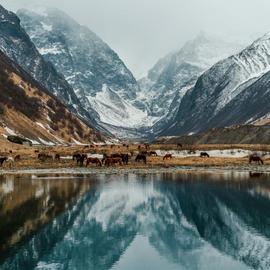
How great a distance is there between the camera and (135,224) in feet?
189

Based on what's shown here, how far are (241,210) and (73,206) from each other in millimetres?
17610

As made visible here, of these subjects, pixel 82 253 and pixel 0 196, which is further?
pixel 0 196

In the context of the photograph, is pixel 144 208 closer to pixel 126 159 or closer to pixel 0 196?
pixel 0 196

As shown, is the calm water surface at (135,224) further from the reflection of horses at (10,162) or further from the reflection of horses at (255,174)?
the reflection of horses at (10,162)

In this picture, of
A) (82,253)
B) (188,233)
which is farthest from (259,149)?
(82,253)

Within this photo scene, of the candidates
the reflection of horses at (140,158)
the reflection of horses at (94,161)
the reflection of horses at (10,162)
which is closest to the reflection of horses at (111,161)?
the reflection of horses at (94,161)

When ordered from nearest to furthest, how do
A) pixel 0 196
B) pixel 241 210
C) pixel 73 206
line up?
pixel 241 210
pixel 73 206
pixel 0 196

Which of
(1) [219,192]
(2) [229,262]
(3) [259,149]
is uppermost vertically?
(3) [259,149]

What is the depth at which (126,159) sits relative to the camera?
132m

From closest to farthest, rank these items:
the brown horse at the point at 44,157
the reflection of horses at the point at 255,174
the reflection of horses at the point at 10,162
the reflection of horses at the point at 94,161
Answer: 1. the reflection of horses at the point at 255,174
2. the reflection of horses at the point at 10,162
3. the reflection of horses at the point at 94,161
4. the brown horse at the point at 44,157

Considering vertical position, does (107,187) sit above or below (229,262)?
above

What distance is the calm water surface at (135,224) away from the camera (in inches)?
1673

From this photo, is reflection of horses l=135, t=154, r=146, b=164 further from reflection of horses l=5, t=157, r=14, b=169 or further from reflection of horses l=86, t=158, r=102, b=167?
reflection of horses l=5, t=157, r=14, b=169

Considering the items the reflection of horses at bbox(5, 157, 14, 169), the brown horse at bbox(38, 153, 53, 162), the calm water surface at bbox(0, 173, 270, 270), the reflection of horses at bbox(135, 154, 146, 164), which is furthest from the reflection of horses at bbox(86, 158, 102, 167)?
the calm water surface at bbox(0, 173, 270, 270)
